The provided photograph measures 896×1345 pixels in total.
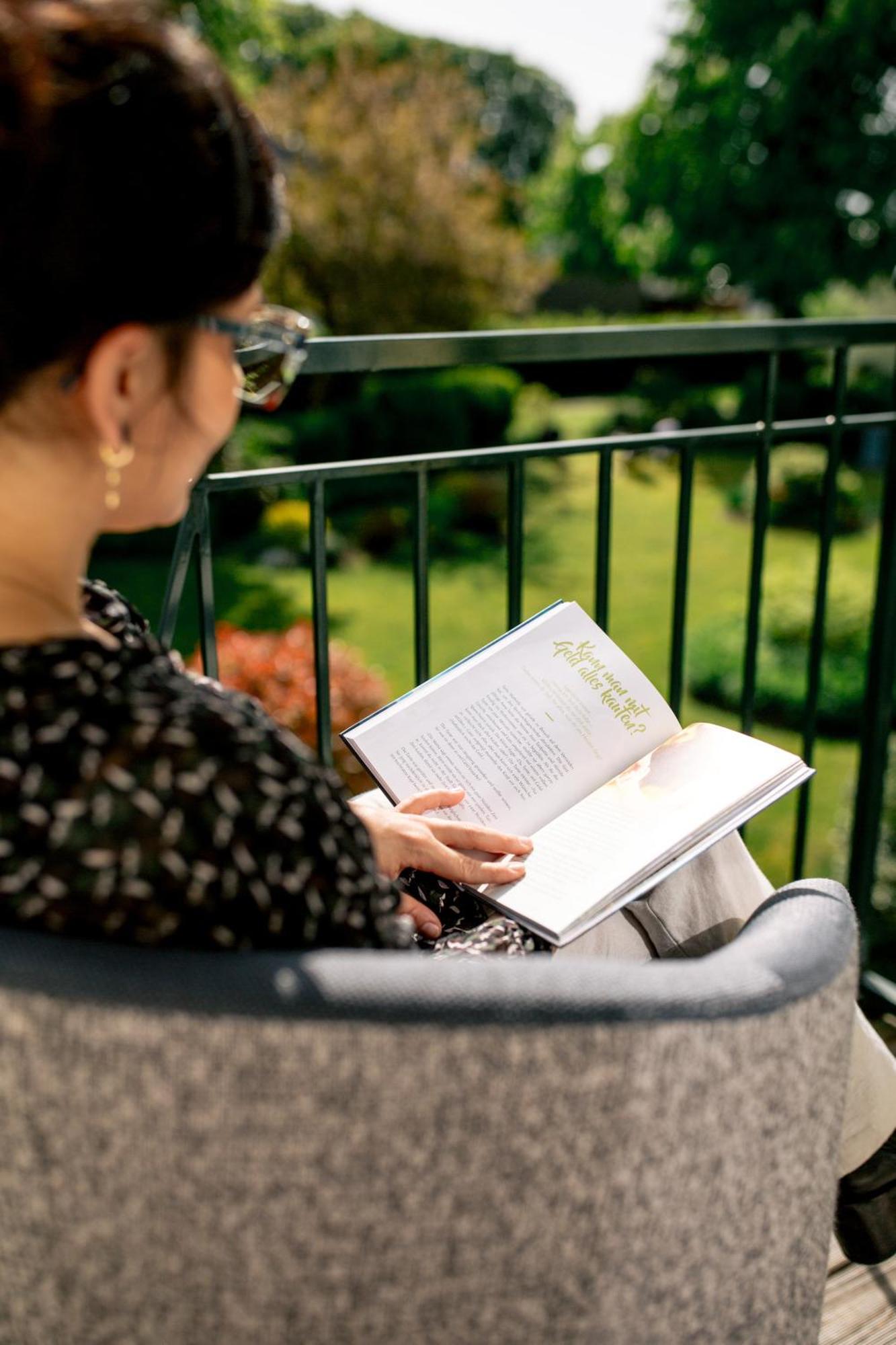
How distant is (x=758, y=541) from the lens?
1901mm

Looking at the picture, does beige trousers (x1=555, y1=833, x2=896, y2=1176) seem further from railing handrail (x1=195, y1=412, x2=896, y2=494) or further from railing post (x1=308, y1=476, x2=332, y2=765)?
railing handrail (x1=195, y1=412, x2=896, y2=494)

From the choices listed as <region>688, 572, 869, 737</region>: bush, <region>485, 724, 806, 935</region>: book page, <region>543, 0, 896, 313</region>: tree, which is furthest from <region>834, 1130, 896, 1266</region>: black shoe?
<region>543, 0, 896, 313</region>: tree

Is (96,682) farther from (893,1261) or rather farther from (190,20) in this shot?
(190,20)

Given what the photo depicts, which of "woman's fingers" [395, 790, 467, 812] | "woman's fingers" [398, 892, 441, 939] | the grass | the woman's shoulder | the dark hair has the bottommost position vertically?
the grass

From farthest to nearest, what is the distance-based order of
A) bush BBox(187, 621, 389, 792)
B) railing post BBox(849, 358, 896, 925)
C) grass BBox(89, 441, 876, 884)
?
grass BBox(89, 441, 876, 884), bush BBox(187, 621, 389, 792), railing post BBox(849, 358, 896, 925)

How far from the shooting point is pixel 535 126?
4678cm

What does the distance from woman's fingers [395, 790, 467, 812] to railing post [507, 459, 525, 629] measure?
498 mm

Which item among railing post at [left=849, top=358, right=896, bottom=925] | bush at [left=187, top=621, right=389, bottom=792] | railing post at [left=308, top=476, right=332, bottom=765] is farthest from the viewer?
bush at [left=187, top=621, right=389, bottom=792]

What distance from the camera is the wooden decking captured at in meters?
1.50

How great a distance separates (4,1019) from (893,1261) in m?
1.45

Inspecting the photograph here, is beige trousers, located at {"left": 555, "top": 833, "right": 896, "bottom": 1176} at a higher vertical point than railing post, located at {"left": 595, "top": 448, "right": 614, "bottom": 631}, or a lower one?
lower

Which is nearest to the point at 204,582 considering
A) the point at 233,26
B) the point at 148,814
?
the point at 148,814

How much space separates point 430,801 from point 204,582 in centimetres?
51

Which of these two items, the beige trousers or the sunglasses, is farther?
the beige trousers
